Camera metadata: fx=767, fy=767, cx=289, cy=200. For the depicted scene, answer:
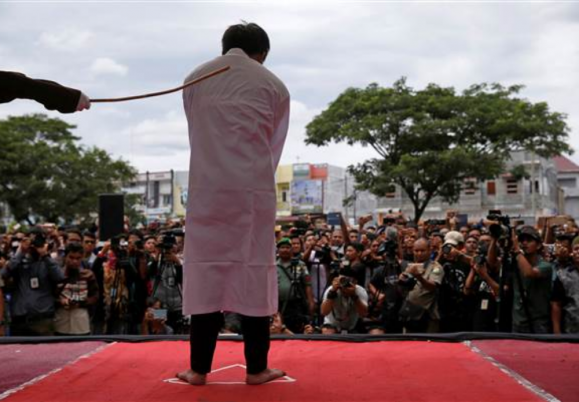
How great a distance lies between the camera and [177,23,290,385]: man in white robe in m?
3.46

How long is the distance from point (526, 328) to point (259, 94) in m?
3.53

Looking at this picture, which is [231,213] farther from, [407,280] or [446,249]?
[446,249]

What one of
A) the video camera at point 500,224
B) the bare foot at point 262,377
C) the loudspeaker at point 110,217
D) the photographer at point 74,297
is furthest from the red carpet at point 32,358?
the loudspeaker at point 110,217

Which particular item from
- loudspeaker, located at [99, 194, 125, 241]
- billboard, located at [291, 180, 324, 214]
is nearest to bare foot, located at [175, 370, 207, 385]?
loudspeaker, located at [99, 194, 125, 241]

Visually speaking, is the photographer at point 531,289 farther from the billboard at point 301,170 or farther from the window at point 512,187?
the billboard at point 301,170

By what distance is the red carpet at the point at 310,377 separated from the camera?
3.10 m

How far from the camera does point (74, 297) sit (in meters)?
7.03

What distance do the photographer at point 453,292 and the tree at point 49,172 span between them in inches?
981

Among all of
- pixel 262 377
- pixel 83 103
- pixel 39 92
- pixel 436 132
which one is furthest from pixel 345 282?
pixel 436 132

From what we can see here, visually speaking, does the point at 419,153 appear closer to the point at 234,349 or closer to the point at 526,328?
the point at 526,328

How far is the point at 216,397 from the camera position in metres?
3.12

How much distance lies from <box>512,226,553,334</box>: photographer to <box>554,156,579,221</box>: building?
49.3 metres

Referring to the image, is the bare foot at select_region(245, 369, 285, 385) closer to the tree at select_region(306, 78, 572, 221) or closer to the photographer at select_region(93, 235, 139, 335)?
the photographer at select_region(93, 235, 139, 335)

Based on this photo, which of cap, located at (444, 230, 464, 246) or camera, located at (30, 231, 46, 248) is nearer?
camera, located at (30, 231, 46, 248)
